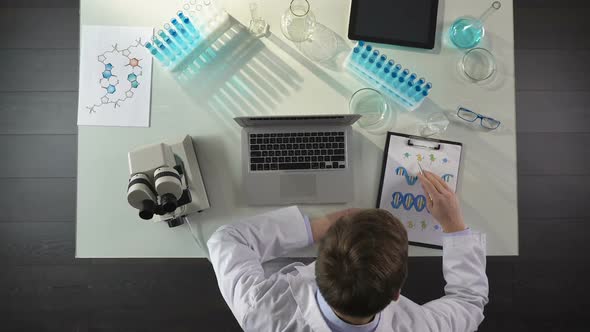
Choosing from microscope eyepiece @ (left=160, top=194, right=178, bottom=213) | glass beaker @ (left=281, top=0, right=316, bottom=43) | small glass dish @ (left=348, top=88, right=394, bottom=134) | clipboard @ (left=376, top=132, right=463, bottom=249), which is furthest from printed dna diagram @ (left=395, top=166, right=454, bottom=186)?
microscope eyepiece @ (left=160, top=194, right=178, bottom=213)

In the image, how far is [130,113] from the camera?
3.84 feet

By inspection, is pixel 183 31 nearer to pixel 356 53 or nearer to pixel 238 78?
pixel 238 78

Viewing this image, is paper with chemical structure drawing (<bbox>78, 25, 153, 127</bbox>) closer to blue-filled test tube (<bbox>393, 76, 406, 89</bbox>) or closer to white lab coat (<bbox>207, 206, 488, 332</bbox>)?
white lab coat (<bbox>207, 206, 488, 332</bbox>)

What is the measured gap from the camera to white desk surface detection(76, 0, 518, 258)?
3.76ft

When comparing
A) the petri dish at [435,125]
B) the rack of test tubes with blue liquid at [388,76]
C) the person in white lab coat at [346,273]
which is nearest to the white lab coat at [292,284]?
the person in white lab coat at [346,273]

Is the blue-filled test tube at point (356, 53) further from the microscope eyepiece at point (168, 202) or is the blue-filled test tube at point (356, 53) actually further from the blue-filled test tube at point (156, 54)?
the microscope eyepiece at point (168, 202)

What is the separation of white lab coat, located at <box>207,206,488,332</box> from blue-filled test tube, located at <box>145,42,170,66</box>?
0.51 m

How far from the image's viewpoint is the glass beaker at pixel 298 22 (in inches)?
45.3

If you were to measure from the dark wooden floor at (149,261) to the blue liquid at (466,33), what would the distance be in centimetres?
76

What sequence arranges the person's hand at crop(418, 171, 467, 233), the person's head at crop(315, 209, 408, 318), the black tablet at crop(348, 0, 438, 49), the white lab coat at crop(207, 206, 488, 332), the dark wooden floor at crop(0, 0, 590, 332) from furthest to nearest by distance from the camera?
the dark wooden floor at crop(0, 0, 590, 332) < the black tablet at crop(348, 0, 438, 49) < the person's hand at crop(418, 171, 467, 233) < the white lab coat at crop(207, 206, 488, 332) < the person's head at crop(315, 209, 408, 318)

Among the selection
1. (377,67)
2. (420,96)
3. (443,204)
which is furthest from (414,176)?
(377,67)

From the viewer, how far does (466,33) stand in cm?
119

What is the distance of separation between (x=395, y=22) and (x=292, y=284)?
0.79 m

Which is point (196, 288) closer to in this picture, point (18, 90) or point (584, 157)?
point (18, 90)
